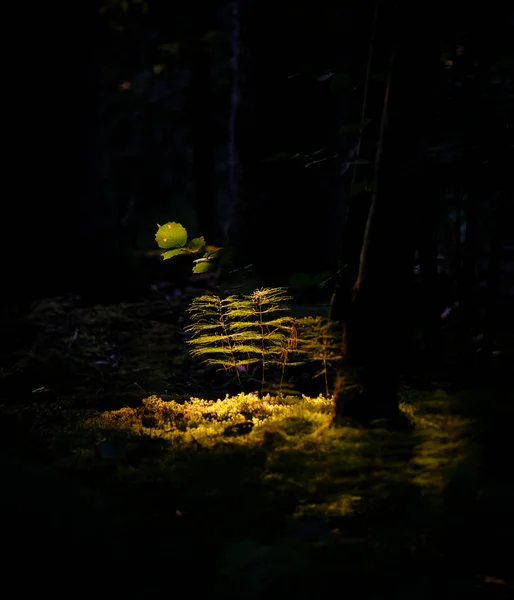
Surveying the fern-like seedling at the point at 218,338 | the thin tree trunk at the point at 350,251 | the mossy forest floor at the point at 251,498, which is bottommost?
the mossy forest floor at the point at 251,498

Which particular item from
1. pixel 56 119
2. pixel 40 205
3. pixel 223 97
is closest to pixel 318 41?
pixel 56 119

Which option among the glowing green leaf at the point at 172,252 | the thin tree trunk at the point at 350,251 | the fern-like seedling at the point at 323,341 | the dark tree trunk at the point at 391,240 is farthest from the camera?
the thin tree trunk at the point at 350,251

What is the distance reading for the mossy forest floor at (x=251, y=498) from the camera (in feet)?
5.62

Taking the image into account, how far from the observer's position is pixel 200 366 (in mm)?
5328

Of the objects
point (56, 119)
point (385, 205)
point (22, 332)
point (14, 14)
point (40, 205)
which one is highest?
point (14, 14)

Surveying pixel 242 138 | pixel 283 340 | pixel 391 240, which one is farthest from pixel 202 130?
pixel 391 240

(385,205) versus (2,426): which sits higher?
(385,205)

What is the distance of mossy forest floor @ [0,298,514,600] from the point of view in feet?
5.62

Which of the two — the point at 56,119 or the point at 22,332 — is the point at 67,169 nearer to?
the point at 56,119

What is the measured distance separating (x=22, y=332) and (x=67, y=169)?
2.63 meters

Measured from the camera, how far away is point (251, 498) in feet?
8.14

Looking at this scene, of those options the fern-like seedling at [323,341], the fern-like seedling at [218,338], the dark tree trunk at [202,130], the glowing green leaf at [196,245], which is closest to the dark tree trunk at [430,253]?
the fern-like seedling at [323,341]

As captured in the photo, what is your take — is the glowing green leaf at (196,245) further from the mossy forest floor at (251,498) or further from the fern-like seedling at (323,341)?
the mossy forest floor at (251,498)

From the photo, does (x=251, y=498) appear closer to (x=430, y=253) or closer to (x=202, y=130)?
(x=430, y=253)
